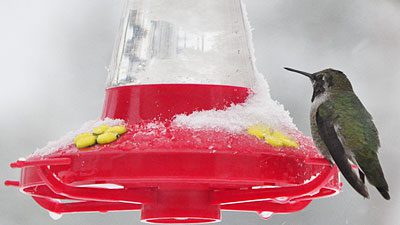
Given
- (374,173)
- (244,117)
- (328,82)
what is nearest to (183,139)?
(244,117)

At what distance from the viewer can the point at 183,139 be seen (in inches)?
100

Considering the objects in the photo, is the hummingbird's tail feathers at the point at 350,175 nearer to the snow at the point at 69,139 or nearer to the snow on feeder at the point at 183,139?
the snow on feeder at the point at 183,139

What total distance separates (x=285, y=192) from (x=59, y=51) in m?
2.30

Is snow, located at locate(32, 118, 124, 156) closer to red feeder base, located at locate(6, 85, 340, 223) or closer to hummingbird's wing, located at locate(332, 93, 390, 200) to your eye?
red feeder base, located at locate(6, 85, 340, 223)

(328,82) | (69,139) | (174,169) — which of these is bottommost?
(174,169)

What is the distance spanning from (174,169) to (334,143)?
60cm

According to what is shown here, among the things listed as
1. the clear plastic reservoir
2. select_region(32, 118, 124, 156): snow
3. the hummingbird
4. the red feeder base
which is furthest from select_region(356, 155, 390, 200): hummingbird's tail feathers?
select_region(32, 118, 124, 156): snow

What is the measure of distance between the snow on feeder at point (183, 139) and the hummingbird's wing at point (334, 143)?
0.04 meters

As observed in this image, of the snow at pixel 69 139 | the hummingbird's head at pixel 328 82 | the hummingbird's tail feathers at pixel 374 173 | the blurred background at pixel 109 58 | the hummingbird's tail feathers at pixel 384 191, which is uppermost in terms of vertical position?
the blurred background at pixel 109 58

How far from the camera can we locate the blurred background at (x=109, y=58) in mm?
4508

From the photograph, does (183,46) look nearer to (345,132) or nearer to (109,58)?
(345,132)

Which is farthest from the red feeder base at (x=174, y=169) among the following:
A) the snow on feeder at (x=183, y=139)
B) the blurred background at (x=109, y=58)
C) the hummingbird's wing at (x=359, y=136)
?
the blurred background at (x=109, y=58)

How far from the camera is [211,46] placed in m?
3.01

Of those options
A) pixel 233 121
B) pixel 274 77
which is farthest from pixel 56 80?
pixel 233 121
